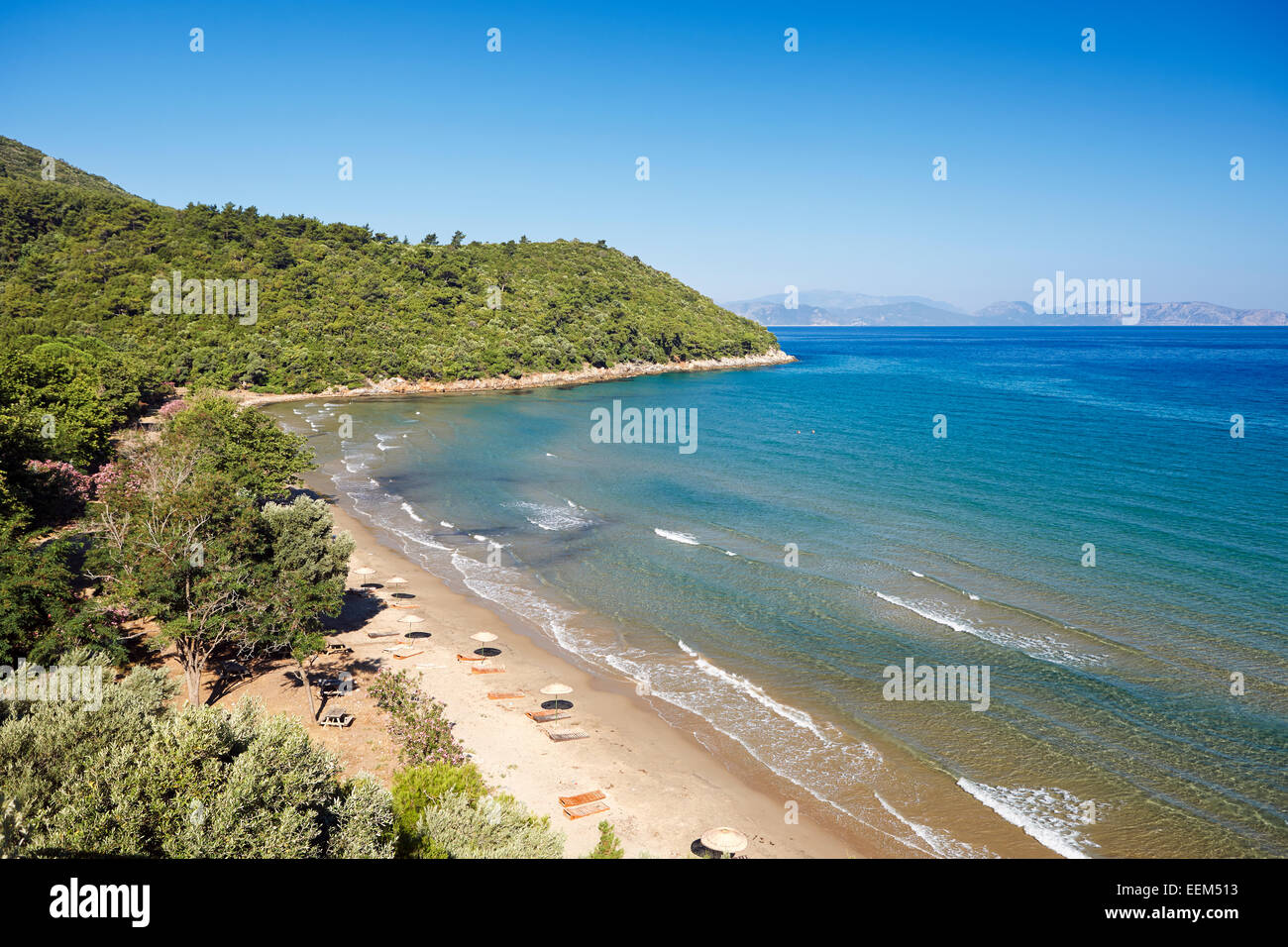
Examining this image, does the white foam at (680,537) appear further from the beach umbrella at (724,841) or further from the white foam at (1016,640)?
the beach umbrella at (724,841)

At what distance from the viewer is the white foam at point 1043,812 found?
61.3 ft

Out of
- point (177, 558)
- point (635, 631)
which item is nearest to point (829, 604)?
point (635, 631)

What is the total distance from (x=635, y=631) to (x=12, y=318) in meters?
102

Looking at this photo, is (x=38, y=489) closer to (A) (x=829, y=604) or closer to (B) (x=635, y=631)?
(B) (x=635, y=631)

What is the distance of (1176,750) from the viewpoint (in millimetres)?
22656

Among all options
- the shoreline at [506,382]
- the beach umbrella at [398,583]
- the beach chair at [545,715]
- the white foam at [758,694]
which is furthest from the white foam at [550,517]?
the shoreline at [506,382]

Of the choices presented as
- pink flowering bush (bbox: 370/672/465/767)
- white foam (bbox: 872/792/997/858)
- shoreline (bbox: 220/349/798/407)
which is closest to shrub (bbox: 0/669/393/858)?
pink flowering bush (bbox: 370/672/465/767)

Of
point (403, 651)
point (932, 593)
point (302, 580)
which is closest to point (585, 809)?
point (403, 651)

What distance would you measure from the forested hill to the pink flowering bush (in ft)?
226

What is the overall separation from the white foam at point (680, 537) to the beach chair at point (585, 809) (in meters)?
24.1

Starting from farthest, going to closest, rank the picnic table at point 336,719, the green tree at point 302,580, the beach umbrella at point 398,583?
the beach umbrella at point 398,583
the green tree at point 302,580
the picnic table at point 336,719

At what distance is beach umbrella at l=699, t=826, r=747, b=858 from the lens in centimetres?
A: 1742

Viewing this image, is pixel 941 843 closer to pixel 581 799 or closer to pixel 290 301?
pixel 581 799

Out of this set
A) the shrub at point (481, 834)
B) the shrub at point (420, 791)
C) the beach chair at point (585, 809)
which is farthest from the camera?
the beach chair at point (585, 809)
